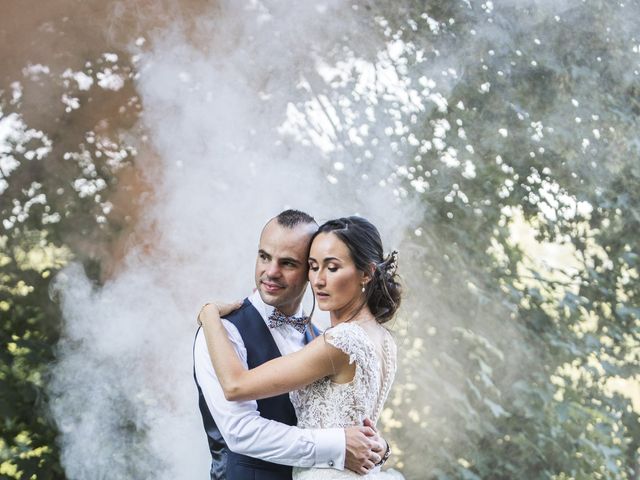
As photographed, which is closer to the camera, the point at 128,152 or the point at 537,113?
the point at 128,152

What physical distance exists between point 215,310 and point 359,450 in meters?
0.52

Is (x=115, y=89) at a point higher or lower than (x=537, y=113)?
higher

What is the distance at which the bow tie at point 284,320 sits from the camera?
2172 mm

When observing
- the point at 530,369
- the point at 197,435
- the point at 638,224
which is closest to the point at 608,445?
the point at 530,369

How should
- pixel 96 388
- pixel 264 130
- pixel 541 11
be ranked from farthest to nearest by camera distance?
pixel 541 11 < pixel 264 130 < pixel 96 388

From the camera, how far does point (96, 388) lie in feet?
12.0

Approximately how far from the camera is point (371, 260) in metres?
2.11

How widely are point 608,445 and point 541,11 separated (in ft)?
8.47

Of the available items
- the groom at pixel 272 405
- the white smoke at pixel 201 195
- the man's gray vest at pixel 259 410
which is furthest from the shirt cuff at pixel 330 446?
the white smoke at pixel 201 195

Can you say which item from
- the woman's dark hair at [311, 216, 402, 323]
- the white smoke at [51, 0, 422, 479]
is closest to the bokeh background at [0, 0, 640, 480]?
the white smoke at [51, 0, 422, 479]

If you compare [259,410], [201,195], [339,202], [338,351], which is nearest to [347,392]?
[338,351]

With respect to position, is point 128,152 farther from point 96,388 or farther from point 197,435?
point 197,435

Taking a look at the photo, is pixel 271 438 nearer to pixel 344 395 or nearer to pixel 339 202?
pixel 344 395

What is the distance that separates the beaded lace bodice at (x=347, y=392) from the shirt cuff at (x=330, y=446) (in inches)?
1.0
